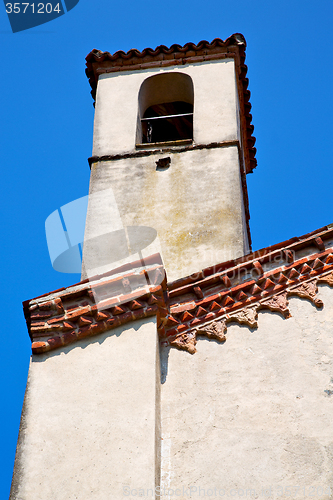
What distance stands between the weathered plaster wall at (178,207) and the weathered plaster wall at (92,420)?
2909 mm

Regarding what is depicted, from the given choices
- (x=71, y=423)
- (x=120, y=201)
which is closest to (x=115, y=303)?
(x=71, y=423)

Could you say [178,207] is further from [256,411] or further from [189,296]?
[256,411]

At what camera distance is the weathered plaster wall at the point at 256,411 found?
498cm

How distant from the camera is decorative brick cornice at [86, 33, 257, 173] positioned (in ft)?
38.9

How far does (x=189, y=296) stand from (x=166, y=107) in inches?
271

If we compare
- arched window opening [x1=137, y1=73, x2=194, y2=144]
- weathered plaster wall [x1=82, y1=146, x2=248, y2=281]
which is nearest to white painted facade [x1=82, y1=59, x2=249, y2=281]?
weathered plaster wall [x1=82, y1=146, x2=248, y2=281]

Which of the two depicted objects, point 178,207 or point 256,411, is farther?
point 178,207

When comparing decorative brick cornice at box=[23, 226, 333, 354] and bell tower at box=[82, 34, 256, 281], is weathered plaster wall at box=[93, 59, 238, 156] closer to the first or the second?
bell tower at box=[82, 34, 256, 281]

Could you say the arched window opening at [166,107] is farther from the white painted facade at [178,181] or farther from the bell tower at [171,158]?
the white painted facade at [178,181]

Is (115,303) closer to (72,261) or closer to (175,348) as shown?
(175,348)

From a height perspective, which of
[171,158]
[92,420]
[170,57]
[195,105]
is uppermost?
[170,57]

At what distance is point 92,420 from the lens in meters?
5.18

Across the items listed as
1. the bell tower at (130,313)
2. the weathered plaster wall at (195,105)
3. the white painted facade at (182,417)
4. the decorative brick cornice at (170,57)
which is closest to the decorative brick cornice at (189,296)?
the bell tower at (130,313)

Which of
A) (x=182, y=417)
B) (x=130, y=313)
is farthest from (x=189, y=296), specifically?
(x=182, y=417)
